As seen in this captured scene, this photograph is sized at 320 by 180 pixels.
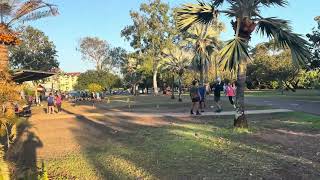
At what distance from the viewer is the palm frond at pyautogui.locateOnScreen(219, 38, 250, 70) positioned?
12555mm

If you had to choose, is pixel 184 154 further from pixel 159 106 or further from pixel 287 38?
pixel 159 106

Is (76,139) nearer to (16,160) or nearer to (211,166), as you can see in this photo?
(16,160)

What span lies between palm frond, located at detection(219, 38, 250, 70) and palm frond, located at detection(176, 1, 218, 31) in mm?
1960

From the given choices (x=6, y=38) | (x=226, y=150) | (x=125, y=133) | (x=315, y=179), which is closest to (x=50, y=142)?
(x=125, y=133)

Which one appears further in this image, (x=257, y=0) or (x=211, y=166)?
(x=257, y=0)

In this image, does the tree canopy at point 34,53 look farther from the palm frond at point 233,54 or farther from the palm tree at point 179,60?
the palm frond at point 233,54

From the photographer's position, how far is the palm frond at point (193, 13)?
14.5 m

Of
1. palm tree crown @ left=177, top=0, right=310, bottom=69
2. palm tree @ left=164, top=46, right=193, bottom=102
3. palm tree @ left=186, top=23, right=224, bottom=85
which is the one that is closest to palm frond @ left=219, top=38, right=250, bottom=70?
palm tree crown @ left=177, top=0, right=310, bottom=69

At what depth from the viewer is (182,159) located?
363 inches

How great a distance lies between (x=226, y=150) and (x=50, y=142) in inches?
214

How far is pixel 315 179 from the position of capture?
7.66m

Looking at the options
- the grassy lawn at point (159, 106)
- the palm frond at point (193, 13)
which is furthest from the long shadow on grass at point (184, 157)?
the grassy lawn at point (159, 106)

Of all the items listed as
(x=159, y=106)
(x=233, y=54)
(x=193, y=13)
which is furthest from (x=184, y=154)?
(x=159, y=106)

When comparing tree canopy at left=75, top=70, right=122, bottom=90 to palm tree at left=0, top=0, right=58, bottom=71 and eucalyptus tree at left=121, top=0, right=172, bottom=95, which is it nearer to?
eucalyptus tree at left=121, top=0, right=172, bottom=95
